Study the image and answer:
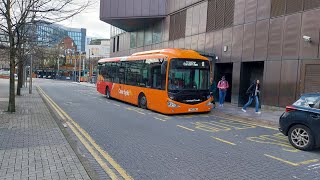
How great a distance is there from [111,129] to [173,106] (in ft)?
12.6

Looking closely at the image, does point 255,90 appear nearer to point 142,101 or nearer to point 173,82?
point 173,82

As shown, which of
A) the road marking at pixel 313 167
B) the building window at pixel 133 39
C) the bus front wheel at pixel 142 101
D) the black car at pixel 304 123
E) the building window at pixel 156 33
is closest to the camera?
the road marking at pixel 313 167

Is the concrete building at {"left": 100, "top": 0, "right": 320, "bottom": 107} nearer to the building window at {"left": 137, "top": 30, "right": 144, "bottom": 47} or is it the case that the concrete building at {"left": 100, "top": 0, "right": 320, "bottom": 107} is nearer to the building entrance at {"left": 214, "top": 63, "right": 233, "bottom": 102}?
the building entrance at {"left": 214, "top": 63, "right": 233, "bottom": 102}

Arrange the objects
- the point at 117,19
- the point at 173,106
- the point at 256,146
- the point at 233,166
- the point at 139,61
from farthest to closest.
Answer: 1. the point at 117,19
2. the point at 139,61
3. the point at 173,106
4. the point at 256,146
5. the point at 233,166

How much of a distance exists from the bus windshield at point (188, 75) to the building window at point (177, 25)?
1004 centimetres

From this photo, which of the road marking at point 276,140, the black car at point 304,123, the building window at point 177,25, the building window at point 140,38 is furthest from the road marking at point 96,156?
the building window at point 140,38

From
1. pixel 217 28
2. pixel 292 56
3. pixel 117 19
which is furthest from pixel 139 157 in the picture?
pixel 117 19

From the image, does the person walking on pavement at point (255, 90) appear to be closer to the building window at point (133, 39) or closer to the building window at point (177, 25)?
the building window at point (177, 25)

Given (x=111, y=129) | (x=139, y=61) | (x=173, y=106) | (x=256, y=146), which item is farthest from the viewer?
(x=139, y=61)

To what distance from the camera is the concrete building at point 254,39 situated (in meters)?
13.2

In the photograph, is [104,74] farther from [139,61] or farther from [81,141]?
[81,141]

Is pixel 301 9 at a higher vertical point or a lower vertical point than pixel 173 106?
higher

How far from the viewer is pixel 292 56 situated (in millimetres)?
13695

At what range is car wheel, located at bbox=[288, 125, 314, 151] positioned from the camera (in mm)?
6840
